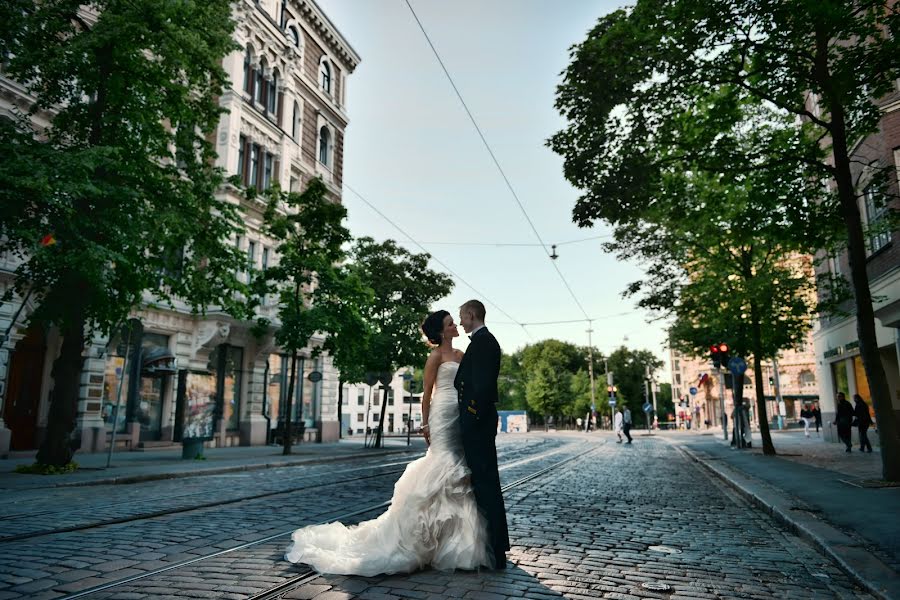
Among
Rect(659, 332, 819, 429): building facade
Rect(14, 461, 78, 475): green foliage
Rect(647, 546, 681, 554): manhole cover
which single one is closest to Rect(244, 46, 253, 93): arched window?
Rect(14, 461, 78, 475): green foliage

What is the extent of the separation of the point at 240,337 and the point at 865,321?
21956 millimetres

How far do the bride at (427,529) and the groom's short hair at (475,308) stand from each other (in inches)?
21.7

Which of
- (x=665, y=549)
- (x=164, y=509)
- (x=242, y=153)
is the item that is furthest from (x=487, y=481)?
(x=242, y=153)

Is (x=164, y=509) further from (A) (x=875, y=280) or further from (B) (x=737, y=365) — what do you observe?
(A) (x=875, y=280)

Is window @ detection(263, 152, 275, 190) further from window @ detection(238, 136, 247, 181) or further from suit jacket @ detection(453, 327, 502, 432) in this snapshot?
suit jacket @ detection(453, 327, 502, 432)

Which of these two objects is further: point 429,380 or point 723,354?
point 723,354

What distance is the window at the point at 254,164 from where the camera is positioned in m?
27.5

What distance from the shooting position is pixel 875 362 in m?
10.6

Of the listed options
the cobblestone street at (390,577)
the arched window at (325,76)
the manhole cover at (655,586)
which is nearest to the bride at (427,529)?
the cobblestone street at (390,577)

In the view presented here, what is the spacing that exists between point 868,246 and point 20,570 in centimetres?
2164

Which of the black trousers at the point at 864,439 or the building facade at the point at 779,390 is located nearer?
the black trousers at the point at 864,439

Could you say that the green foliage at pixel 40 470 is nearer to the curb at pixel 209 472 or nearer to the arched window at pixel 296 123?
the curb at pixel 209 472

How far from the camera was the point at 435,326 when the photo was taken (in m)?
5.35

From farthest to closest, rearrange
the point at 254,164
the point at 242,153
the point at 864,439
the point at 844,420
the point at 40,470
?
1. the point at 254,164
2. the point at 242,153
3. the point at 844,420
4. the point at 864,439
5. the point at 40,470
